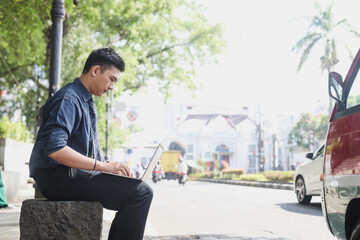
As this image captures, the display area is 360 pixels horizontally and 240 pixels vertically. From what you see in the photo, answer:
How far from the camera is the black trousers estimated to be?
2875 millimetres

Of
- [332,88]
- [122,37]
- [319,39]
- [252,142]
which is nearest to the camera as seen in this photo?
[332,88]

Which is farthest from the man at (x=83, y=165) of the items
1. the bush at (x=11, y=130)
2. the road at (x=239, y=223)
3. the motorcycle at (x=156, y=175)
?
the motorcycle at (x=156, y=175)

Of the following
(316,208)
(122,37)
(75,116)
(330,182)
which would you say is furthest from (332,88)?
(122,37)

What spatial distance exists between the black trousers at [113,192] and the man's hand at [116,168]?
0.18ft

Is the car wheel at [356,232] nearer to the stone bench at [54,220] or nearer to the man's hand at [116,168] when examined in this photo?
the man's hand at [116,168]

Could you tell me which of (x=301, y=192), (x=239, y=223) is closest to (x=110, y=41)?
(x=301, y=192)

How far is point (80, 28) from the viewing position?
17.5 metres

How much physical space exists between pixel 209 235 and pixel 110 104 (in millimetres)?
15934

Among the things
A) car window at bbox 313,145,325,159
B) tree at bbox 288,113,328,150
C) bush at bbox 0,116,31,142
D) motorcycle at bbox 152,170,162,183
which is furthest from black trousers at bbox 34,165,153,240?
tree at bbox 288,113,328,150

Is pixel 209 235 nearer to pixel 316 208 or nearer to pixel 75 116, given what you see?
pixel 75 116

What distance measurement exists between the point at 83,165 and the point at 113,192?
0.27 meters

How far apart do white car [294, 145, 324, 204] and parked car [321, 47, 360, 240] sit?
645 centimetres

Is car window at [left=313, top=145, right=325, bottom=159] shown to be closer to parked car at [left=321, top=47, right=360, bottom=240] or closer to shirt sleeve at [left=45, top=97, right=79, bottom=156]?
parked car at [left=321, top=47, right=360, bottom=240]

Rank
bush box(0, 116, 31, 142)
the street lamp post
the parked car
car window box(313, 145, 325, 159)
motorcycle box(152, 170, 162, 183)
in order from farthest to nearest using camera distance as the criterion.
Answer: motorcycle box(152, 170, 162, 183) → bush box(0, 116, 31, 142) → car window box(313, 145, 325, 159) → the street lamp post → the parked car
